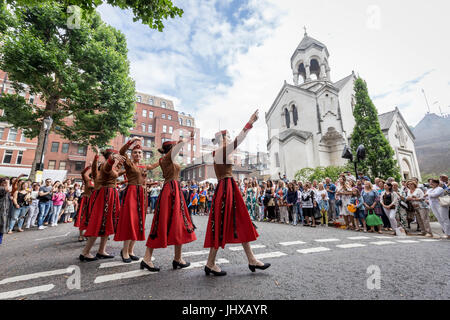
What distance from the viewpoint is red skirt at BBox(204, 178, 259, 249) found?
122 inches

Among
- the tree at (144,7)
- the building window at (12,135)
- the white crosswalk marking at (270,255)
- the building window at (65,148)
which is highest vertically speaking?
the building window at (12,135)

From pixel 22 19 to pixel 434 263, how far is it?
21.4 m

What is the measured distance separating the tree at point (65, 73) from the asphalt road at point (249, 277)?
489 inches

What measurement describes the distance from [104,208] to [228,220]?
2852 millimetres

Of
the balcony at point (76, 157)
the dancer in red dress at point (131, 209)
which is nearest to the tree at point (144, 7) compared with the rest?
the dancer in red dress at point (131, 209)

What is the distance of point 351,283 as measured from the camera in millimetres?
2742

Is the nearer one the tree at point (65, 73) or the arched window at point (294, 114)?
the tree at point (65, 73)

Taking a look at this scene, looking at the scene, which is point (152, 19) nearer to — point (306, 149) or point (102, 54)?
point (102, 54)

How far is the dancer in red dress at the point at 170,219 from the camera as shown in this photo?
10.5 feet

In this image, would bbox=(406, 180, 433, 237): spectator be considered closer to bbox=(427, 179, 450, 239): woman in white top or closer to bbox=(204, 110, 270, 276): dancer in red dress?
bbox=(427, 179, 450, 239): woman in white top

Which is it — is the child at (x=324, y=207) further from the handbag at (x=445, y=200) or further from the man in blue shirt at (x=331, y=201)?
the handbag at (x=445, y=200)

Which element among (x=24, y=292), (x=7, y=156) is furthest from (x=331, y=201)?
(x=7, y=156)

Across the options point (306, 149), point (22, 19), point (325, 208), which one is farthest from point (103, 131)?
point (306, 149)

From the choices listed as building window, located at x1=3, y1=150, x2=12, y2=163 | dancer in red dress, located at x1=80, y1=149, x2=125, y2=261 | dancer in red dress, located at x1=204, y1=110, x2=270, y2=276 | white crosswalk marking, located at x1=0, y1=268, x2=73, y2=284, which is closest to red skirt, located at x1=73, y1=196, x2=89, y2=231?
dancer in red dress, located at x1=80, y1=149, x2=125, y2=261
